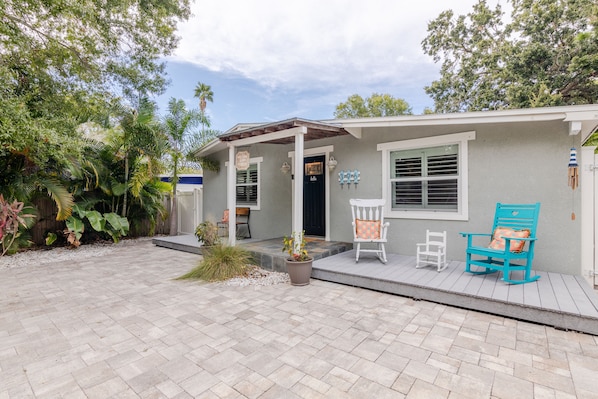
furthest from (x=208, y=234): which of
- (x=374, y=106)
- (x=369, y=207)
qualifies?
(x=374, y=106)

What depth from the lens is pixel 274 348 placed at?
256cm

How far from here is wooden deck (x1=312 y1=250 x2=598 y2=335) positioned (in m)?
2.94

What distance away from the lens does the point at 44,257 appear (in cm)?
652

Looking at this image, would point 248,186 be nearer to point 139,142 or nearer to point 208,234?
point 208,234

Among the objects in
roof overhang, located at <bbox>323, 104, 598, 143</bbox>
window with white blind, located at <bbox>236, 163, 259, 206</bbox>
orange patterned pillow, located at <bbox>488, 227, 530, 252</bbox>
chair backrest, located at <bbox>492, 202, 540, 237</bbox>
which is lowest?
orange patterned pillow, located at <bbox>488, 227, 530, 252</bbox>

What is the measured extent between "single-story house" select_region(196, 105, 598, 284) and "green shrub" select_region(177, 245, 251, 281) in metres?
1.18

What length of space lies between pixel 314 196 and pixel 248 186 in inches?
89.0

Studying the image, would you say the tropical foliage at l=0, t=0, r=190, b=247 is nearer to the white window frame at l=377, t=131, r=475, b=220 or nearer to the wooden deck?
the wooden deck

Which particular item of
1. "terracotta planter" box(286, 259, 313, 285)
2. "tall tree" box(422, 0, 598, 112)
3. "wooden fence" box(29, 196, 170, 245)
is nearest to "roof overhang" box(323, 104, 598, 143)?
"terracotta planter" box(286, 259, 313, 285)

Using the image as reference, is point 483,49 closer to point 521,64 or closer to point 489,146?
point 521,64

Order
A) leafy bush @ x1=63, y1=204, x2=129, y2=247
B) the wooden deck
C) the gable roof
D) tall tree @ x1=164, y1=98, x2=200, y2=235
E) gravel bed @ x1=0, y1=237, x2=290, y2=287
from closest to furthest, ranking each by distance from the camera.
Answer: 1. the wooden deck
2. gravel bed @ x1=0, y1=237, x2=290, y2=287
3. the gable roof
4. leafy bush @ x1=63, y1=204, x2=129, y2=247
5. tall tree @ x1=164, y1=98, x2=200, y2=235

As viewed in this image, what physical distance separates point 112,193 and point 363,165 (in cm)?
660

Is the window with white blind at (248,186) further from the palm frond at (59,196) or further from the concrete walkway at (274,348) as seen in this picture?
the concrete walkway at (274,348)

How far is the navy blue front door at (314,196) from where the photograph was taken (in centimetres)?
672
